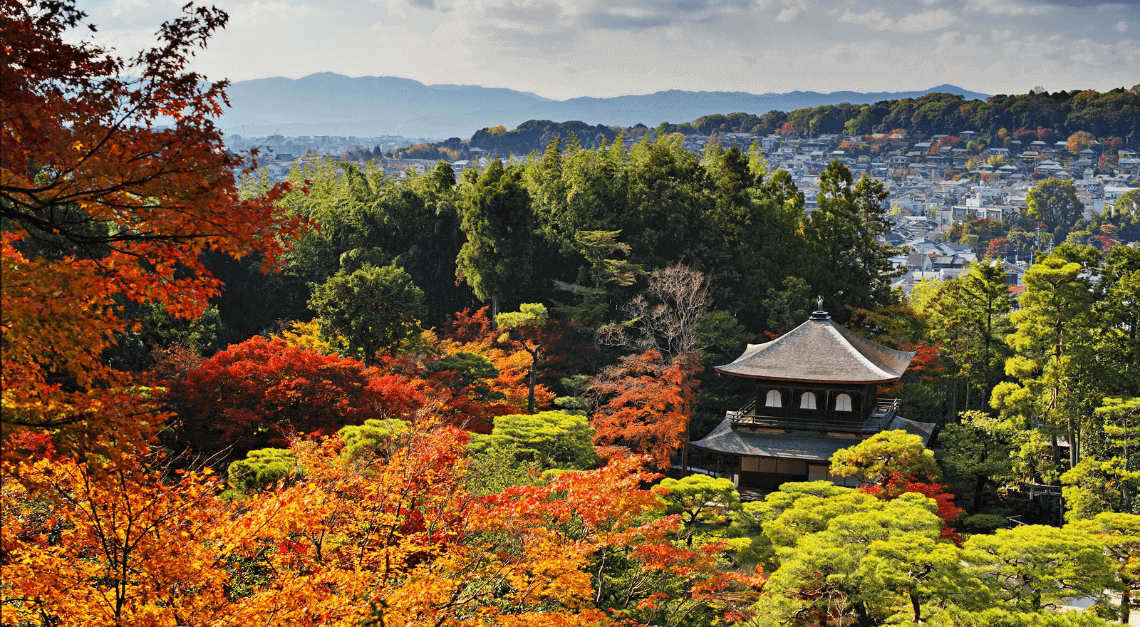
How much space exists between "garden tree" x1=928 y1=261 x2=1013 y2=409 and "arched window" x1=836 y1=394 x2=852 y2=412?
17.1 feet

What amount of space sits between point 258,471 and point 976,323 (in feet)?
66.0

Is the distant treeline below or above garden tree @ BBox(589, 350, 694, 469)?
above

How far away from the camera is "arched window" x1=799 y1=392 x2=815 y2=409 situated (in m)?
21.7

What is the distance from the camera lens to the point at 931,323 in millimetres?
27891

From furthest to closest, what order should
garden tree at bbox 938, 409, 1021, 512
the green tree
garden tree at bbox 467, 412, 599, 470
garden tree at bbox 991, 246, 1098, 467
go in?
the green tree → garden tree at bbox 938, 409, 1021, 512 → garden tree at bbox 991, 246, 1098, 467 → garden tree at bbox 467, 412, 599, 470

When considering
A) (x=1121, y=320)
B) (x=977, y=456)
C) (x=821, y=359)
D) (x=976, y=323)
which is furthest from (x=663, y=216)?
(x=1121, y=320)

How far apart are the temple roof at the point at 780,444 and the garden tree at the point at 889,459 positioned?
227 centimetres

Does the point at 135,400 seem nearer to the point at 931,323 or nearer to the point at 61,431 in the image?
the point at 61,431

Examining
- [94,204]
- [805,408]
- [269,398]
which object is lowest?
[805,408]

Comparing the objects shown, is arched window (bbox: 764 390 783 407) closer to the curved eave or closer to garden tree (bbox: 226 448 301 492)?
the curved eave

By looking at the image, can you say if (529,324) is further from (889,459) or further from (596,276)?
(889,459)

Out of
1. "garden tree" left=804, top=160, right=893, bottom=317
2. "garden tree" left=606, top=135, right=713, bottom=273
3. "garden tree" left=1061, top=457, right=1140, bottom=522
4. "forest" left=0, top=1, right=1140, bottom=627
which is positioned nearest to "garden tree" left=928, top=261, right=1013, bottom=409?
"forest" left=0, top=1, right=1140, bottom=627

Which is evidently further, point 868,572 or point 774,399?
point 774,399

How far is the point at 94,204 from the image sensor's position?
4.73 metres
